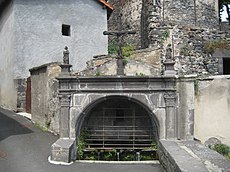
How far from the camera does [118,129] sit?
8.34m

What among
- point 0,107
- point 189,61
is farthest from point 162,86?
point 0,107

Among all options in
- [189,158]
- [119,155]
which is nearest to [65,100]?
[119,155]

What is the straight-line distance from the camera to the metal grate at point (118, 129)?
8.02 meters

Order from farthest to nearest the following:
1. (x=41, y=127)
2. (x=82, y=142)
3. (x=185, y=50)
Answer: (x=185, y=50)
(x=41, y=127)
(x=82, y=142)

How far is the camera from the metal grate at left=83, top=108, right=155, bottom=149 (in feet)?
26.3

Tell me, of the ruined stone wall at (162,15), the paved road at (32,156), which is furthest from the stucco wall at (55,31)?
the paved road at (32,156)

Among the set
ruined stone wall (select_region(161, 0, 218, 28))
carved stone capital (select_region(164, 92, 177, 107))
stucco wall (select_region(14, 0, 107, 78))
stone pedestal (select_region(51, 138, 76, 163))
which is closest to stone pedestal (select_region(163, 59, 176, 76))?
carved stone capital (select_region(164, 92, 177, 107))

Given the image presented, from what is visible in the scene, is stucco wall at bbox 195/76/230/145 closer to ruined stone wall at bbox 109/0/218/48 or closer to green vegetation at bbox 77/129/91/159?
green vegetation at bbox 77/129/91/159

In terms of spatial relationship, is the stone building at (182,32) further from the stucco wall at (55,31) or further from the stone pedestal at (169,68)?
the stone pedestal at (169,68)

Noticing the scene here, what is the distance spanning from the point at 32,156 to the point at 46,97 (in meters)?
3.51

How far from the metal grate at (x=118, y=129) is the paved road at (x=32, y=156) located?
112cm

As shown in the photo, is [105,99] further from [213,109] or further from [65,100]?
[213,109]

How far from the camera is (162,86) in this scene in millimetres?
7359

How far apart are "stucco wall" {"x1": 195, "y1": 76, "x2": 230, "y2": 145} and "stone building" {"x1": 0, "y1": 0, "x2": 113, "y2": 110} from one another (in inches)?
331
